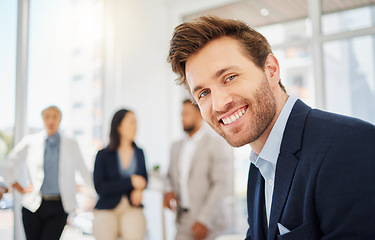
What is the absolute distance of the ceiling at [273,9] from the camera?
446cm

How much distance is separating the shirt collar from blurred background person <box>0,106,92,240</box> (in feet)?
6.39

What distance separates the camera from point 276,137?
112 cm

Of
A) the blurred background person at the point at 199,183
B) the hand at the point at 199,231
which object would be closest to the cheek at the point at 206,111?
the blurred background person at the point at 199,183

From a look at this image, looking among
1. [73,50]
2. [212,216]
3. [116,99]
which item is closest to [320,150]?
[212,216]

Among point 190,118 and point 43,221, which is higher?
point 190,118

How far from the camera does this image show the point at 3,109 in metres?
2.74

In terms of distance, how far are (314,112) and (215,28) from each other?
1.44 ft

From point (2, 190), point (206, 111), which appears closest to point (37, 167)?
point (2, 190)

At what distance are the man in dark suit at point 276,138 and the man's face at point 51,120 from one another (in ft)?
5.55

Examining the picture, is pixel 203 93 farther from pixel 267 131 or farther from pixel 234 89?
pixel 267 131

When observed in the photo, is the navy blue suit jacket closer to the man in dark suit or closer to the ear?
the man in dark suit

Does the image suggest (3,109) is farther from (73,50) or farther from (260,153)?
(260,153)

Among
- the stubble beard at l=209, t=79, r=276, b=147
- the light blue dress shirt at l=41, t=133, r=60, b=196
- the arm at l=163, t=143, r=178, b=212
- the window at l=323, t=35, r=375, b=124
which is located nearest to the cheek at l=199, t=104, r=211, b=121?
the stubble beard at l=209, t=79, r=276, b=147

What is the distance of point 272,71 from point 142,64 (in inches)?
172
